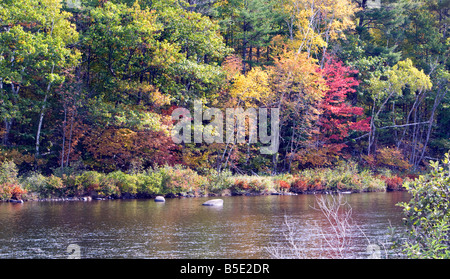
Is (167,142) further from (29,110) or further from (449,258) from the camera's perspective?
(449,258)

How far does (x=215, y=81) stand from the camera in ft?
98.3

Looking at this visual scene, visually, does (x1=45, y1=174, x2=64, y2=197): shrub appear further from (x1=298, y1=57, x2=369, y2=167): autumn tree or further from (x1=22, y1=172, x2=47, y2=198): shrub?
(x1=298, y1=57, x2=369, y2=167): autumn tree

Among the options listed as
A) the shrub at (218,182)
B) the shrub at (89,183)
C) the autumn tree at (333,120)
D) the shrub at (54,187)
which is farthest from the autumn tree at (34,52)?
the autumn tree at (333,120)

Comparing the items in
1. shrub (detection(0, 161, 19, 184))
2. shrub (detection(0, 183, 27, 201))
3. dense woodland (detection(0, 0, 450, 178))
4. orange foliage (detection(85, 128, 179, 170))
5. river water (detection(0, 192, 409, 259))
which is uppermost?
dense woodland (detection(0, 0, 450, 178))

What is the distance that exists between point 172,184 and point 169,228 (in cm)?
1005

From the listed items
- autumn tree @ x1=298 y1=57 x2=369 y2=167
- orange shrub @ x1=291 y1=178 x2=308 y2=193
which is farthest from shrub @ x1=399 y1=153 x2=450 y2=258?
autumn tree @ x1=298 y1=57 x2=369 y2=167

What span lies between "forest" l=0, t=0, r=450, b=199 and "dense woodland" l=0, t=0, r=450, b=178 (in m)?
0.10

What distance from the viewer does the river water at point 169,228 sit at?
12.4m

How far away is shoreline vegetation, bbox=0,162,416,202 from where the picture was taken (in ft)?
78.0

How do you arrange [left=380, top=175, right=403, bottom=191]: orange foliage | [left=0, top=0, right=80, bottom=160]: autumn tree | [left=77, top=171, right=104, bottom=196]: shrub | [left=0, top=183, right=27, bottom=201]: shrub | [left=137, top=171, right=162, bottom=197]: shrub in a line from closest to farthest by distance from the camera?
1. [left=0, top=183, right=27, bottom=201]: shrub
2. [left=0, top=0, right=80, bottom=160]: autumn tree
3. [left=77, top=171, right=104, bottom=196]: shrub
4. [left=137, top=171, right=162, bottom=197]: shrub
5. [left=380, top=175, right=403, bottom=191]: orange foliage

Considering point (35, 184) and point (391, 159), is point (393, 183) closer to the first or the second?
point (391, 159)

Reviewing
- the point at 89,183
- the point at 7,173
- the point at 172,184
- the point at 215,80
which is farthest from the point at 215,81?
the point at 7,173

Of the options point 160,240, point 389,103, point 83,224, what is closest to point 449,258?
point 160,240

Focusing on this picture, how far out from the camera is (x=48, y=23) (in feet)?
85.4
